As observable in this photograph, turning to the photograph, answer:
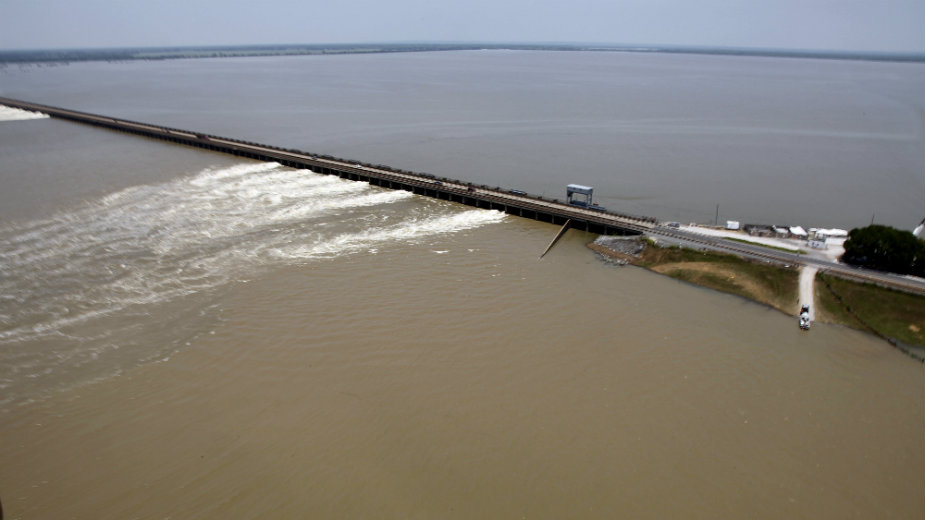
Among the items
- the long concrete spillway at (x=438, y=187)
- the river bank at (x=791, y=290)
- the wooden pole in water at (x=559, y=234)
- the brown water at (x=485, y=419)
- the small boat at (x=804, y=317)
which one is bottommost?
the brown water at (x=485, y=419)

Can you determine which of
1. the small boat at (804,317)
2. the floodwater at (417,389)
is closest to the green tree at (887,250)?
the small boat at (804,317)

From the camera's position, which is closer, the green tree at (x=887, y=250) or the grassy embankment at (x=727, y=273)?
the green tree at (x=887, y=250)

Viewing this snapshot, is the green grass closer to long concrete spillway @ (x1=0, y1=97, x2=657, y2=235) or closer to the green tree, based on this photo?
long concrete spillway @ (x1=0, y1=97, x2=657, y2=235)

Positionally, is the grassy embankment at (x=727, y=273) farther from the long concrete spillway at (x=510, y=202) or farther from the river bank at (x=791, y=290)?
the long concrete spillway at (x=510, y=202)

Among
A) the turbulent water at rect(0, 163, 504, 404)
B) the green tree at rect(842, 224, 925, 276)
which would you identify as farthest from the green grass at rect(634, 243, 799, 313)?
the turbulent water at rect(0, 163, 504, 404)

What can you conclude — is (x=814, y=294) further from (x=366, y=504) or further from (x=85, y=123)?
(x=85, y=123)

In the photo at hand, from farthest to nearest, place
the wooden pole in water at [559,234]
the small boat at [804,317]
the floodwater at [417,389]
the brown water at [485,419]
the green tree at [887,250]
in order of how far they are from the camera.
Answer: the wooden pole in water at [559,234], the green tree at [887,250], the small boat at [804,317], the floodwater at [417,389], the brown water at [485,419]

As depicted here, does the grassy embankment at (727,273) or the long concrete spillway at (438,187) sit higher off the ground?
the long concrete spillway at (438,187)

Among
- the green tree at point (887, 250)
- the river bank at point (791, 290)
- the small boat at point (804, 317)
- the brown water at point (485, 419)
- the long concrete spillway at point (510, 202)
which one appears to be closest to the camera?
the brown water at point (485, 419)

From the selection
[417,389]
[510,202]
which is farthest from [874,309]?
[510,202]
